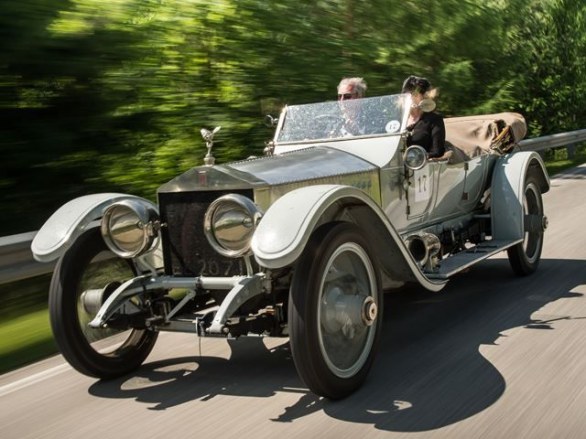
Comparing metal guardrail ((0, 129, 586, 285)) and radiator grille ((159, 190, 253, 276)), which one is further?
metal guardrail ((0, 129, 586, 285))

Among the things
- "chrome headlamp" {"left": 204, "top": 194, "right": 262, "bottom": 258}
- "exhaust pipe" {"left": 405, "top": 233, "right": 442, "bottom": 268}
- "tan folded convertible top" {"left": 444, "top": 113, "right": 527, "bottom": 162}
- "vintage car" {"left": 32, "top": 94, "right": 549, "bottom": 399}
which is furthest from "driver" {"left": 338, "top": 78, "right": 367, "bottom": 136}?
"chrome headlamp" {"left": 204, "top": 194, "right": 262, "bottom": 258}

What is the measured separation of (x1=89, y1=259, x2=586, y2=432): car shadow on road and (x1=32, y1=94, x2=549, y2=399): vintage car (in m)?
0.17

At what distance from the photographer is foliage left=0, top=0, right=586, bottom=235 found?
7789mm

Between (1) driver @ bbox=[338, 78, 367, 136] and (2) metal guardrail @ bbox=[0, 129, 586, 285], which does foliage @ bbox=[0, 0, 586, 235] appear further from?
(1) driver @ bbox=[338, 78, 367, 136]

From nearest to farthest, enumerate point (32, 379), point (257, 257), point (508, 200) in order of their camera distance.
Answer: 1. point (257, 257)
2. point (32, 379)
3. point (508, 200)

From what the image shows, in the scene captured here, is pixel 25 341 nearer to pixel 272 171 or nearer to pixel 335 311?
pixel 272 171

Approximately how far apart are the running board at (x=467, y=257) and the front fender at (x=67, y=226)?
2043 millimetres

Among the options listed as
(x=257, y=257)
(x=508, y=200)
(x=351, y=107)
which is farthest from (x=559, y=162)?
(x=257, y=257)

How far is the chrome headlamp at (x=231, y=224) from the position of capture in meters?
4.10

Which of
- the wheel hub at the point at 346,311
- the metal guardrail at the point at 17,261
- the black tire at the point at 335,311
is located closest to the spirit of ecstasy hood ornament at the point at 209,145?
the black tire at the point at 335,311

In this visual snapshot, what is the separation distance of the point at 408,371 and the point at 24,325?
315 cm

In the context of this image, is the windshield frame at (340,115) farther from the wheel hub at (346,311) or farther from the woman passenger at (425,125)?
the wheel hub at (346,311)

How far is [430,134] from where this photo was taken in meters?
6.11

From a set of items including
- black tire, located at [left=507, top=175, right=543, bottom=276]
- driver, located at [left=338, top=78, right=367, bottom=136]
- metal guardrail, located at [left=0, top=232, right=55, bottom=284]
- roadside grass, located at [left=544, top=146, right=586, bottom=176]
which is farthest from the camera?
roadside grass, located at [left=544, top=146, right=586, bottom=176]
